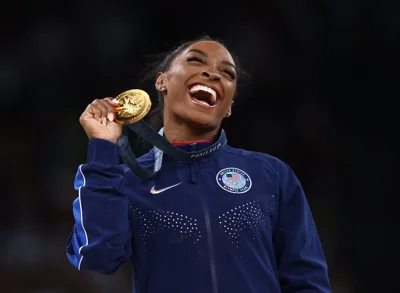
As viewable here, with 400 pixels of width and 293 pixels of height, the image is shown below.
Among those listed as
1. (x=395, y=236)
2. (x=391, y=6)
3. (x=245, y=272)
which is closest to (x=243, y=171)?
(x=245, y=272)

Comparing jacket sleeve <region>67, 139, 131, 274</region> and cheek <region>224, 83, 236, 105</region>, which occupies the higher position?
cheek <region>224, 83, 236, 105</region>

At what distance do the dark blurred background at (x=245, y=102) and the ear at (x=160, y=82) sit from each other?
5.80ft

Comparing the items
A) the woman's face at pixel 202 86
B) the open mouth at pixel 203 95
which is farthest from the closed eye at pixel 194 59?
the open mouth at pixel 203 95

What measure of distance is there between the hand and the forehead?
44cm

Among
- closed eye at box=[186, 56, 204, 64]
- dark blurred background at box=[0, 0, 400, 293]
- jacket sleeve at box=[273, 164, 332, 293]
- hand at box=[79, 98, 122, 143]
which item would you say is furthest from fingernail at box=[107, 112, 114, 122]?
dark blurred background at box=[0, 0, 400, 293]

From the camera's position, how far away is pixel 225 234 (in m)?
1.96

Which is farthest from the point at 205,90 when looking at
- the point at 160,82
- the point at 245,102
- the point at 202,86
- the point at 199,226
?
the point at 245,102

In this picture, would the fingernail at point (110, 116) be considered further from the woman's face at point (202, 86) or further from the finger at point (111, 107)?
the woman's face at point (202, 86)

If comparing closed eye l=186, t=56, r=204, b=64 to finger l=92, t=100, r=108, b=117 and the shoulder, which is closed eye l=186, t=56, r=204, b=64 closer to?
the shoulder

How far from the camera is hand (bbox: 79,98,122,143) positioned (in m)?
1.92

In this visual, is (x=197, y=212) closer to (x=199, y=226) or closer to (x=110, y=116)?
(x=199, y=226)

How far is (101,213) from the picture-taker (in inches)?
72.1

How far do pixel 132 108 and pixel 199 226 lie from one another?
403 mm

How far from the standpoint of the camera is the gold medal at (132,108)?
1.94 metres
